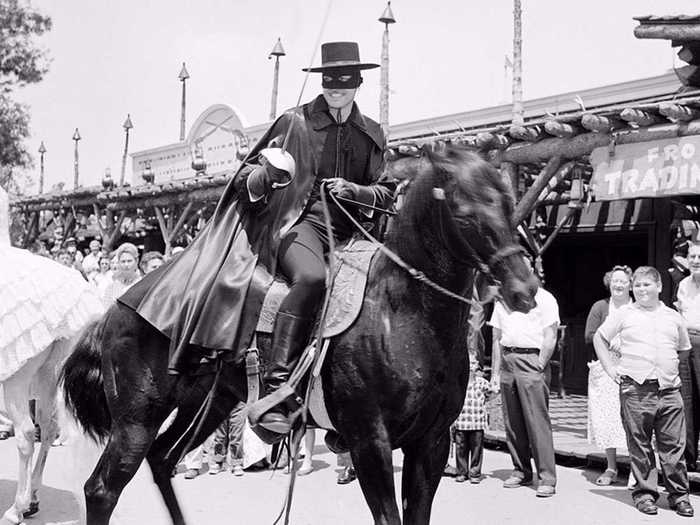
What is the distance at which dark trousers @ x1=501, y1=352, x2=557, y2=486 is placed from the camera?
7180 mm

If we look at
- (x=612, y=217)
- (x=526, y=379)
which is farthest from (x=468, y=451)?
(x=612, y=217)

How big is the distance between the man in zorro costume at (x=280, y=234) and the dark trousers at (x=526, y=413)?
142 inches

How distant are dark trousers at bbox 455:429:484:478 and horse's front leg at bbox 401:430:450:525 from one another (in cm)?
389

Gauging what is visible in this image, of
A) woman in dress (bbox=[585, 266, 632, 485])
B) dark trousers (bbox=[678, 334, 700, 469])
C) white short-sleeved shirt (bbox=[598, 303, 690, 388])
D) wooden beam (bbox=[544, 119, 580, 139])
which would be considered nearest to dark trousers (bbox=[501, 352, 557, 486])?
woman in dress (bbox=[585, 266, 632, 485])

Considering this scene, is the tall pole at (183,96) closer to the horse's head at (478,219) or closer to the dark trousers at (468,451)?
the dark trousers at (468,451)

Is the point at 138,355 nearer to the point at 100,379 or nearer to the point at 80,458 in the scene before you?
the point at 100,379

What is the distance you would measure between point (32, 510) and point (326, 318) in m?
3.38

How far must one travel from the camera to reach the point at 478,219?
347 cm

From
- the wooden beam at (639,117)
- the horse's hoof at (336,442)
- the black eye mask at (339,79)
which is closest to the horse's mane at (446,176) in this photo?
the black eye mask at (339,79)

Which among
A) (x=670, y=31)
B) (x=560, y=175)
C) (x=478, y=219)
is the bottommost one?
(x=478, y=219)

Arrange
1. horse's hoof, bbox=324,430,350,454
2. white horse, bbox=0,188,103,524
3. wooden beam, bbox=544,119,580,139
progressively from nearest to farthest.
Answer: horse's hoof, bbox=324,430,350,454 < white horse, bbox=0,188,103,524 < wooden beam, bbox=544,119,580,139

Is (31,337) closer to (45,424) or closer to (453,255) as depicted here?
(45,424)

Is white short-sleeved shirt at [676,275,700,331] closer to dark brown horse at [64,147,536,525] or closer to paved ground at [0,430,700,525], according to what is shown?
paved ground at [0,430,700,525]

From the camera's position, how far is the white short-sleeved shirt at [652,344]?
6.52m
